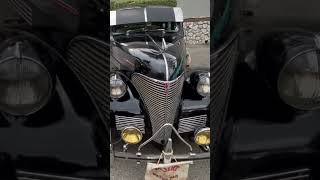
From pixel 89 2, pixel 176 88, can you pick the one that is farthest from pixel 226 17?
pixel 176 88

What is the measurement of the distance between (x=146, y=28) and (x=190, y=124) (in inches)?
70.2

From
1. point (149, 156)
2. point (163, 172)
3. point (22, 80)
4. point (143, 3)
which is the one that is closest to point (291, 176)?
point (22, 80)

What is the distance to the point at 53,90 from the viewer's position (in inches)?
39.8

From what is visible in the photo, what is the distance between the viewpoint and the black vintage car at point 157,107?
3.76 m

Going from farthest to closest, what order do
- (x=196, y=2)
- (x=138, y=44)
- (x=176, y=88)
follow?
(x=138, y=44)
(x=176, y=88)
(x=196, y=2)

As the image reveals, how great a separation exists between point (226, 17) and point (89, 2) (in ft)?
1.09

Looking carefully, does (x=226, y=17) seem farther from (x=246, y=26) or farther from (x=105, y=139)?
(x=105, y=139)

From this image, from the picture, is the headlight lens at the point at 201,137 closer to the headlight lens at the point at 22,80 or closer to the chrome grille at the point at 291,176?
the chrome grille at the point at 291,176

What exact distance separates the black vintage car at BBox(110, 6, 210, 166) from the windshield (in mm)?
845

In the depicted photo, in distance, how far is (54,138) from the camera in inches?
41.4

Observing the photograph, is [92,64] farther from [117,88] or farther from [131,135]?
[117,88]

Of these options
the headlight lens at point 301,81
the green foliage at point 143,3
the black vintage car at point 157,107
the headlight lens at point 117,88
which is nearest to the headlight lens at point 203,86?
the black vintage car at point 157,107

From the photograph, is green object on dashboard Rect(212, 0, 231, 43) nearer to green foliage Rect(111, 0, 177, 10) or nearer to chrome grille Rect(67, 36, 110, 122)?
chrome grille Rect(67, 36, 110, 122)

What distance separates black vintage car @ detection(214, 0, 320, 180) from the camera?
3.26 ft
